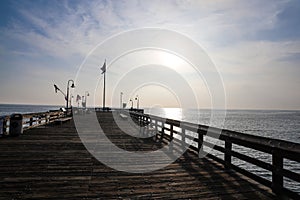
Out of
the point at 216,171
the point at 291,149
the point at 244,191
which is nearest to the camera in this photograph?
the point at 291,149

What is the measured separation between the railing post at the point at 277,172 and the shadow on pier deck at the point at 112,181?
16 cm

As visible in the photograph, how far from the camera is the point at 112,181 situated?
5.25 m

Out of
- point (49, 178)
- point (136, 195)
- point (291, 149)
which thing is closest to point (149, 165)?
point (136, 195)

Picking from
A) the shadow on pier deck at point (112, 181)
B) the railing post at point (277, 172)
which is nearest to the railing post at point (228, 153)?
the shadow on pier deck at point (112, 181)

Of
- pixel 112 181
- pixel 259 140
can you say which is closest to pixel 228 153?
pixel 259 140

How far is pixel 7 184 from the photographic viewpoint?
484 cm

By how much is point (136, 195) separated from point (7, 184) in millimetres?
2783

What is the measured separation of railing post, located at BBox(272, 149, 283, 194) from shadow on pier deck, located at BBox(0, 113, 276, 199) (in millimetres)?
161

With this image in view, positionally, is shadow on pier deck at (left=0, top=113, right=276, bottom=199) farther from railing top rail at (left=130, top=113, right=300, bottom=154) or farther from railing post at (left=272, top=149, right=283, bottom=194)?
railing top rail at (left=130, top=113, right=300, bottom=154)

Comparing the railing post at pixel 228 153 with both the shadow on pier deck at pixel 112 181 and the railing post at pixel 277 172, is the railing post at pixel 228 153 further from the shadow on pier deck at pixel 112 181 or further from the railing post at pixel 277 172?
the railing post at pixel 277 172

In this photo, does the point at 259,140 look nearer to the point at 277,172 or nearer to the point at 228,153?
the point at 277,172

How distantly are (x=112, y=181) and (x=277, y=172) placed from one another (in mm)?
3496

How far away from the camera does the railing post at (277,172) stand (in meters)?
4.45

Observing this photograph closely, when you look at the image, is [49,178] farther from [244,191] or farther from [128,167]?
[244,191]
